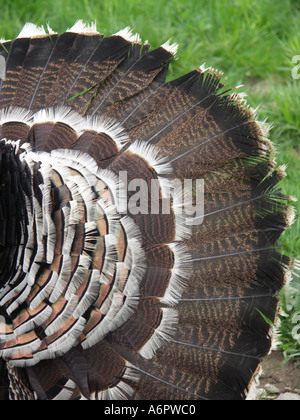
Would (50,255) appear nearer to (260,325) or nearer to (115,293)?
(115,293)

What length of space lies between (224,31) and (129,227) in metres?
2.60

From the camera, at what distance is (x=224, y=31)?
4543 mm

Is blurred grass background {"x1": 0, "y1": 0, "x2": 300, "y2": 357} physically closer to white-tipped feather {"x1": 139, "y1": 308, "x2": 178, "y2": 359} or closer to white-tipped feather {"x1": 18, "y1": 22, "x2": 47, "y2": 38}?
white-tipped feather {"x1": 18, "y1": 22, "x2": 47, "y2": 38}

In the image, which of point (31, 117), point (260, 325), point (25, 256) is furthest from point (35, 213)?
point (260, 325)

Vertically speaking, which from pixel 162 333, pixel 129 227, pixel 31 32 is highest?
pixel 31 32

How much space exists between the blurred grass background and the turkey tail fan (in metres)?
1.44

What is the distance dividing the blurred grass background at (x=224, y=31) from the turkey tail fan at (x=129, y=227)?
1.44 metres

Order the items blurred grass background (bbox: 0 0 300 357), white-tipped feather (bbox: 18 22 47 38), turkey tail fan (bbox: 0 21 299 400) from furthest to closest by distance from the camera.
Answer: blurred grass background (bbox: 0 0 300 357)
white-tipped feather (bbox: 18 22 47 38)
turkey tail fan (bbox: 0 21 299 400)

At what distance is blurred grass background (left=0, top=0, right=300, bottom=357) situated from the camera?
421cm

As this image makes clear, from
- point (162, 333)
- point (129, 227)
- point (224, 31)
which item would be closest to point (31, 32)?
point (129, 227)

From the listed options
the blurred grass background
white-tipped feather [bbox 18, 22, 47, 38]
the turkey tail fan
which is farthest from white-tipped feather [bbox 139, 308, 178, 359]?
the blurred grass background

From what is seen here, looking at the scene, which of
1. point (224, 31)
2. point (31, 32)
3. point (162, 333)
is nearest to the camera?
point (162, 333)

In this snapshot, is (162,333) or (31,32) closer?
(162,333)

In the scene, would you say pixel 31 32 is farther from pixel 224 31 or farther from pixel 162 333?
pixel 224 31
